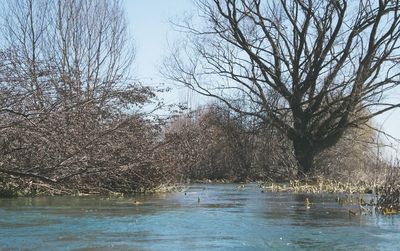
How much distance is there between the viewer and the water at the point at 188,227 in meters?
8.30

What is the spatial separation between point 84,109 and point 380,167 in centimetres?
794

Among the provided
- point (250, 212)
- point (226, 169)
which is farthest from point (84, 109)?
point (226, 169)

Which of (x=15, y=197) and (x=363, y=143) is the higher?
(x=363, y=143)

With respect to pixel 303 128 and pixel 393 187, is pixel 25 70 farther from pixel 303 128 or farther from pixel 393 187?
pixel 303 128

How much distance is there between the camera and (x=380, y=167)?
50.1 feet

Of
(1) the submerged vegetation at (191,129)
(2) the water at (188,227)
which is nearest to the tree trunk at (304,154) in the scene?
(1) the submerged vegetation at (191,129)

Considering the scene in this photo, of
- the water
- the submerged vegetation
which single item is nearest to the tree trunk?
the submerged vegetation

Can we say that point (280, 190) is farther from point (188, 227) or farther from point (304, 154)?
point (188, 227)

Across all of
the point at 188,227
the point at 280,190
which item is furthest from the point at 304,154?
the point at 188,227

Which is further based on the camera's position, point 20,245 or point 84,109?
point 84,109

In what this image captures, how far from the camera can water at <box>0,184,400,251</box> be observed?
8.30 metres

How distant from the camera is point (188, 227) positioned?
33.1 ft

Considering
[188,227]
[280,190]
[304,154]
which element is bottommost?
[188,227]

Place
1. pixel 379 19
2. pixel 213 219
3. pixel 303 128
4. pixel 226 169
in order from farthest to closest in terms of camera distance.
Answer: pixel 226 169, pixel 303 128, pixel 379 19, pixel 213 219
